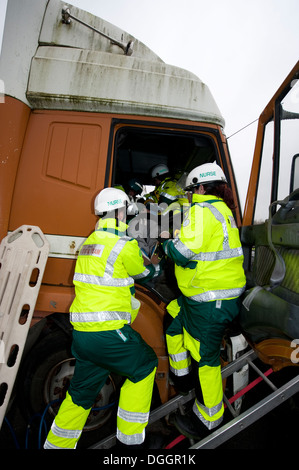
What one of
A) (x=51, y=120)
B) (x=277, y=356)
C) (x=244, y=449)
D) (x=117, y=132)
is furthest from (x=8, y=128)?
(x=244, y=449)

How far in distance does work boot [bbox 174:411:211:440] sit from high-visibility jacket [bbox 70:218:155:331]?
877 mm

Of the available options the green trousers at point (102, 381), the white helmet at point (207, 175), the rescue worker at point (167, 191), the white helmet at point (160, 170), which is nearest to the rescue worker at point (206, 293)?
the white helmet at point (207, 175)

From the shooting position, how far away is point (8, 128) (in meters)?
1.91

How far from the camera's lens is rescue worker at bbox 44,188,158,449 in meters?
1.63

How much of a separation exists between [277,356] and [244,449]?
1.47 meters

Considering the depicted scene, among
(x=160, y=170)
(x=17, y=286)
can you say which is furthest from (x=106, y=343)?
(x=160, y=170)

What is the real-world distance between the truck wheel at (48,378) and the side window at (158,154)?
5.88ft

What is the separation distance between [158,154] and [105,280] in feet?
8.80

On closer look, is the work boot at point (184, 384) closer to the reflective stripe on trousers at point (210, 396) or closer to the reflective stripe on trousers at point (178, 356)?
the reflective stripe on trousers at point (178, 356)

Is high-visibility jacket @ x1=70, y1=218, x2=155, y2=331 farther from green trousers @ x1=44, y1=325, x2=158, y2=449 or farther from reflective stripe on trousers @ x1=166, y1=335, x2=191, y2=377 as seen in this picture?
reflective stripe on trousers @ x1=166, y1=335, x2=191, y2=377

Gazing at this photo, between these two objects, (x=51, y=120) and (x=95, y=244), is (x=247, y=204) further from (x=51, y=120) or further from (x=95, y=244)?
(x=51, y=120)

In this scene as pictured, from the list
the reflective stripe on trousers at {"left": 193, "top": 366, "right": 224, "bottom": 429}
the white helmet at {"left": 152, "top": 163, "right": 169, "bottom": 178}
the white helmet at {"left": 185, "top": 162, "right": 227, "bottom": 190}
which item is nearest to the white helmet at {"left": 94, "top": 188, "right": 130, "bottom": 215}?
the white helmet at {"left": 185, "top": 162, "right": 227, "bottom": 190}

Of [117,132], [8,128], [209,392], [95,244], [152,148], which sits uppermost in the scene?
[152,148]

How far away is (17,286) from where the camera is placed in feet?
6.08
